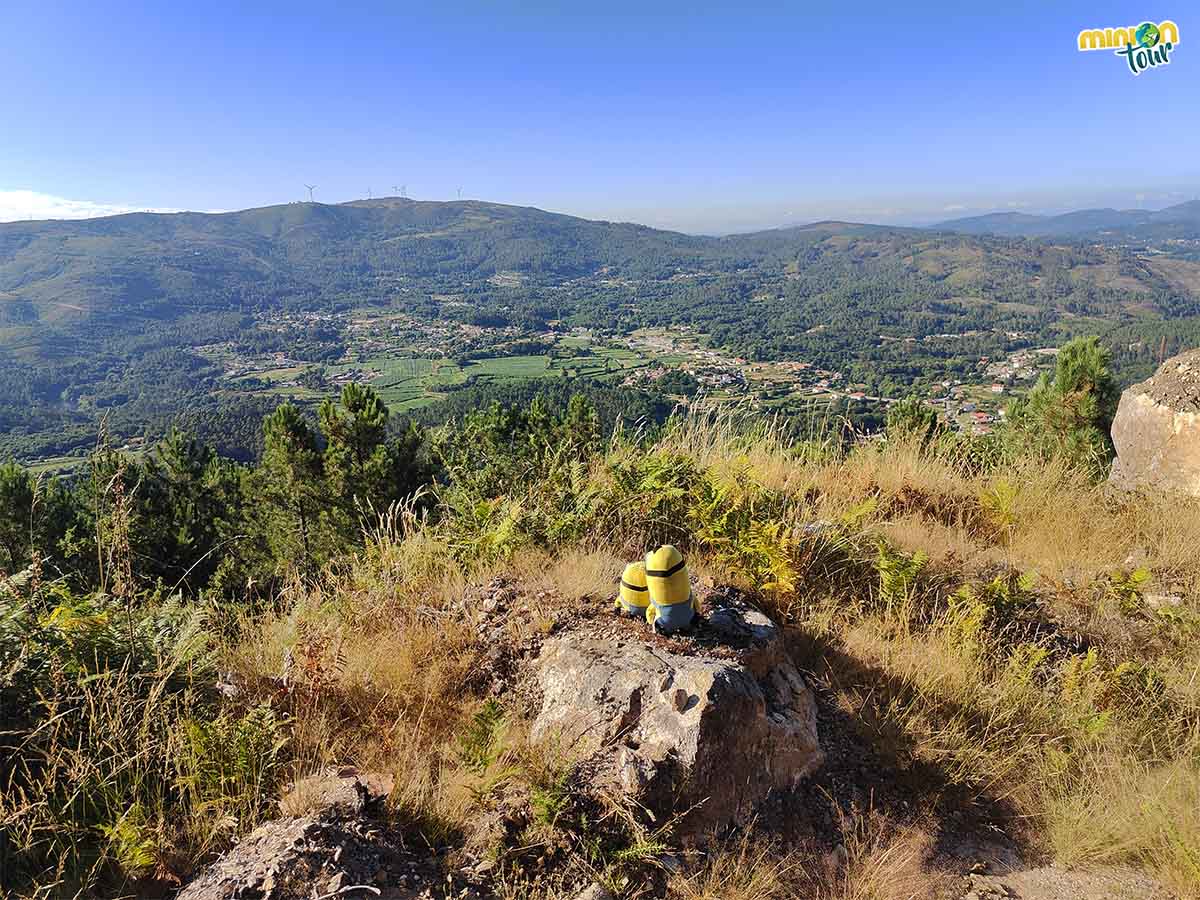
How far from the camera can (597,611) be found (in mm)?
3322

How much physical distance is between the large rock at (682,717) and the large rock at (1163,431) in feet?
19.4

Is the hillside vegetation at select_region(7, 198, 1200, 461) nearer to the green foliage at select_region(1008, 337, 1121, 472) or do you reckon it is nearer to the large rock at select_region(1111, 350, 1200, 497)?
the green foliage at select_region(1008, 337, 1121, 472)

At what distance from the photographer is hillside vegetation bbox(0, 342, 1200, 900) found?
2.22 metres

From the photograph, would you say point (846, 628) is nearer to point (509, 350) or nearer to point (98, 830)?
point (98, 830)

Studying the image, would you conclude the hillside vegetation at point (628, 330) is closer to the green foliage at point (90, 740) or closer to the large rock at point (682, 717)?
the large rock at point (682, 717)

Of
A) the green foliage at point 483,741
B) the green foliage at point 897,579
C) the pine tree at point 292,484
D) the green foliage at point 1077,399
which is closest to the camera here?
the green foliage at point 483,741

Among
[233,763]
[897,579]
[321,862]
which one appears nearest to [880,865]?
[897,579]

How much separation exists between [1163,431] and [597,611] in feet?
23.6

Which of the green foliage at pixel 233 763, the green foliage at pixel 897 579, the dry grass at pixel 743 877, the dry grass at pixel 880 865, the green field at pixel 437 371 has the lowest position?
the green field at pixel 437 371

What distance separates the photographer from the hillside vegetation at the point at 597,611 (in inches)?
87.5

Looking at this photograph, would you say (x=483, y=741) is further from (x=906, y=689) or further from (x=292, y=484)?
(x=292, y=484)

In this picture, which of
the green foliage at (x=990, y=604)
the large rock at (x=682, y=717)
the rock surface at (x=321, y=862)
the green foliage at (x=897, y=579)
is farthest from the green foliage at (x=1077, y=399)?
the rock surface at (x=321, y=862)

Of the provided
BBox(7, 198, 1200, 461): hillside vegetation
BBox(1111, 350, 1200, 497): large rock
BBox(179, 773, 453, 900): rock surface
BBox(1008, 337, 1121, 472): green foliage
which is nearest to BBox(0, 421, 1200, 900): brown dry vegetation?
BBox(179, 773, 453, 900): rock surface

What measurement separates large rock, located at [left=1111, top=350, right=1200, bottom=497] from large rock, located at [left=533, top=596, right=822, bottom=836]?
19.4 ft
